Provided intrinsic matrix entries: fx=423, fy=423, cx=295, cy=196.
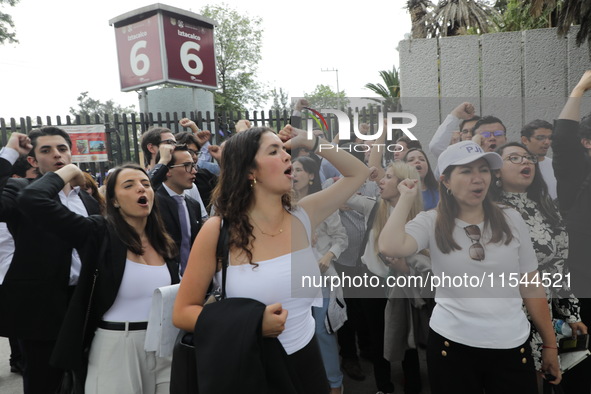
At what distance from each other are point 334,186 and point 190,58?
8.45 metres

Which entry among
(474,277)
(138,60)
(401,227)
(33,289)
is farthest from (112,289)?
(138,60)

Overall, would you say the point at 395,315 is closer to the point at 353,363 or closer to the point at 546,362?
the point at 353,363

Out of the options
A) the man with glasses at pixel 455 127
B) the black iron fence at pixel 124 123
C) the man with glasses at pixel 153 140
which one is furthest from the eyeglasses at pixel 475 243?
the black iron fence at pixel 124 123

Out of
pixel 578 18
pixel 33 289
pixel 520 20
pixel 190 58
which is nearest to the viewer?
pixel 33 289

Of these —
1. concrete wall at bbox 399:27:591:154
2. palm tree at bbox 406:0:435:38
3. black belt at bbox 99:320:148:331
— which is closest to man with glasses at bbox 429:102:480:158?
black belt at bbox 99:320:148:331

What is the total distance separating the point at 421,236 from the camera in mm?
2020

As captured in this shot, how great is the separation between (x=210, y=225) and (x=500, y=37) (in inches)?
190

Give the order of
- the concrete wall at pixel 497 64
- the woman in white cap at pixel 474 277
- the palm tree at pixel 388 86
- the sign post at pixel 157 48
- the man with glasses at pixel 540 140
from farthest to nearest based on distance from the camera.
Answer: the palm tree at pixel 388 86 → the sign post at pixel 157 48 → the concrete wall at pixel 497 64 → the man with glasses at pixel 540 140 → the woman in white cap at pixel 474 277

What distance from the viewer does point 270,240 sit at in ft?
5.87

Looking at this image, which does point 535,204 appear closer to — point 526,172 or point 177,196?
point 526,172

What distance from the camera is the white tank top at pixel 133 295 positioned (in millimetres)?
2121

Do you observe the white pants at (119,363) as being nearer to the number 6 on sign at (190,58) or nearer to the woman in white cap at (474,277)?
the woman in white cap at (474,277)

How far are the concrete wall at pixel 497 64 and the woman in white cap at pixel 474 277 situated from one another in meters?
3.06

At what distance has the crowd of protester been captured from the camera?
1.70 metres
